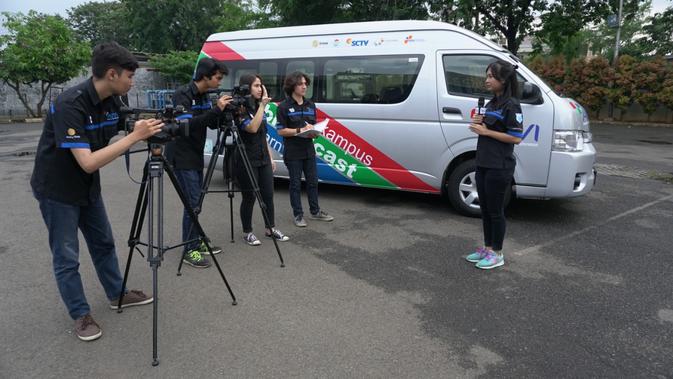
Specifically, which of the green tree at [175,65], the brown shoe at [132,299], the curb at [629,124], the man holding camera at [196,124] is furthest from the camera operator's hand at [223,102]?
the green tree at [175,65]

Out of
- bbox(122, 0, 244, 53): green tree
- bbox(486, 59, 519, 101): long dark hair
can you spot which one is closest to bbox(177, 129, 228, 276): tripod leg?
bbox(486, 59, 519, 101): long dark hair

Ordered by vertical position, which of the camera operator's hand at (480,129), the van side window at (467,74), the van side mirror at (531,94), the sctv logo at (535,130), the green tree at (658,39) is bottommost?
the sctv logo at (535,130)

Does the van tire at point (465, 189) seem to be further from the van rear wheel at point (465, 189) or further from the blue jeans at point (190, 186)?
the blue jeans at point (190, 186)

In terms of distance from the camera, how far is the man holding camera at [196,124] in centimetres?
391

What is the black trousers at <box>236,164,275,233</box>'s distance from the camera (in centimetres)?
467

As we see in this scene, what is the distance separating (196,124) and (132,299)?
147 cm

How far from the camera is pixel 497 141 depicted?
13.3 ft

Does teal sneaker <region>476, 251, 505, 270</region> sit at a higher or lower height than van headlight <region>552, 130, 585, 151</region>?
lower

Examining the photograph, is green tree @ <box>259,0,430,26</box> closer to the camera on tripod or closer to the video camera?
the video camera

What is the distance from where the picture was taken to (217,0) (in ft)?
136

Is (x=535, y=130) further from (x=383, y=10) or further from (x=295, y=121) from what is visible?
(x=383, y=10)

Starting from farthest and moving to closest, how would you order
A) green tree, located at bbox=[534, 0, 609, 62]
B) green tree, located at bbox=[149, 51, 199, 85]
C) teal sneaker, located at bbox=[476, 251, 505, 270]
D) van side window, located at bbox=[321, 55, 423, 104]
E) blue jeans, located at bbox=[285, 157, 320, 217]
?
green tree, located at bbox=[149, 51, 199, 85], green tree, located at bbox=[534, 0, 609, 62], van side window, located at bbox=[321, 55, 423, 104], blue jeans, located at bbox=[285, 157, 320, 217], teal sneaker, located at bbox=[476, 251, 505, 270]

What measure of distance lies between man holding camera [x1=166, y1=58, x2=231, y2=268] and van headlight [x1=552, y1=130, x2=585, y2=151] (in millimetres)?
3694

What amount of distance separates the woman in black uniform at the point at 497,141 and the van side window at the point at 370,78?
81.7 inches
